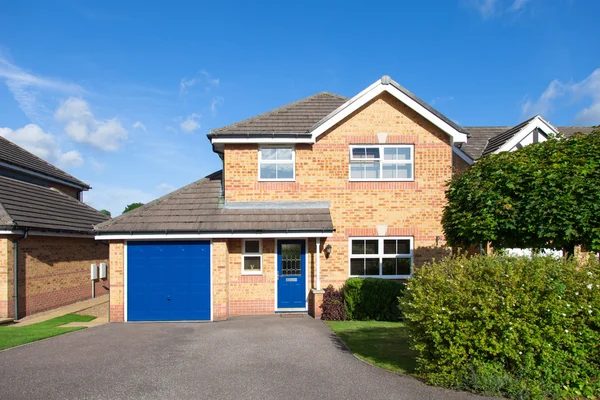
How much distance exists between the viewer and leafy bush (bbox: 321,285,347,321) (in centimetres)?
1196

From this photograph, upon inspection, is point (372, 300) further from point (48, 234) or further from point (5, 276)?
point (48, 234)

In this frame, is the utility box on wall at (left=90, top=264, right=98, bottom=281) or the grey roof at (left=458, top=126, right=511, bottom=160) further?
the utility box on wall at (left=90, top=264, right=98, bottom=281)

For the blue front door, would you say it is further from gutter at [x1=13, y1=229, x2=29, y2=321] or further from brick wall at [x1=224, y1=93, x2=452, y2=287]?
gutter at [x1=13, y1=229, x2=29, y2=321]

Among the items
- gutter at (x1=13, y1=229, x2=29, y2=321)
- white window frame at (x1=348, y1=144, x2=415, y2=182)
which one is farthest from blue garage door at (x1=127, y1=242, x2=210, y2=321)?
white window frame at (x1=348, y1=144, x2=415, y2=182)

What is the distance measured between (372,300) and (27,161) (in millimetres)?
16529

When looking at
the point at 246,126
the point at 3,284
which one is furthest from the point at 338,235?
the point at 3,284

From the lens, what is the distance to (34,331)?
1070 centimetres

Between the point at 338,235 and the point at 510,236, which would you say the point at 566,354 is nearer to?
the point at 510,236

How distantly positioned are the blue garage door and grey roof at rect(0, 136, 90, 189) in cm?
831

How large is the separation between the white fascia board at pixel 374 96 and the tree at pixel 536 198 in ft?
12.4

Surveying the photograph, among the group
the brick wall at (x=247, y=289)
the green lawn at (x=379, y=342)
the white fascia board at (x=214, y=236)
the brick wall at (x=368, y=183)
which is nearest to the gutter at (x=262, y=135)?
the brick wall at (x=368, y=183)

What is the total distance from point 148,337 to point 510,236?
8.97m

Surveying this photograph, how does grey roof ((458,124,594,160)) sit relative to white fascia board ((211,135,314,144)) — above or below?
above

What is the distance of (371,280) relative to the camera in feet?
39.6
